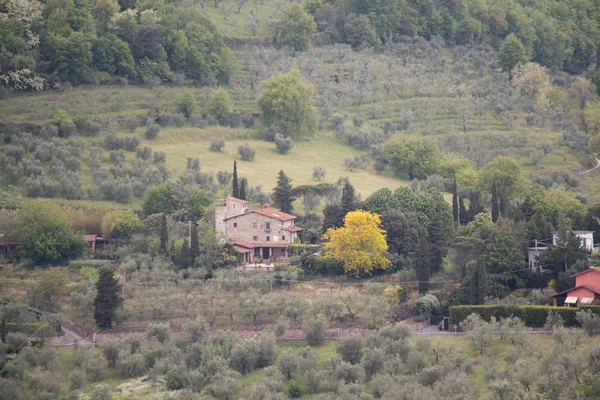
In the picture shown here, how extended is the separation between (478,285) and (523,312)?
3.87 meters

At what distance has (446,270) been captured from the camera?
83.5 metres

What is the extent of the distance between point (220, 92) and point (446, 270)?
4249 cm

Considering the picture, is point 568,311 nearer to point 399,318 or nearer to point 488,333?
point 488,333

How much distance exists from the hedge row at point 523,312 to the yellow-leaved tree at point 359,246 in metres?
10.3

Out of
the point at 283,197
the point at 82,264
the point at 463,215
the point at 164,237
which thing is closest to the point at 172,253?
the point at 164,237

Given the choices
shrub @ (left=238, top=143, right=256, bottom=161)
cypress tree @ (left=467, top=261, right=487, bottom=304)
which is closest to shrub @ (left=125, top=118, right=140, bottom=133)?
shrub @ (left=238, top=143, right=256, bottom=161)

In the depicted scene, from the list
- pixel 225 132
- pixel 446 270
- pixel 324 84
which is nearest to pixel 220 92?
pixel 225 132

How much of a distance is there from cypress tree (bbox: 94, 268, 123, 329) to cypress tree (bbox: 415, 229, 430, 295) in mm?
18938

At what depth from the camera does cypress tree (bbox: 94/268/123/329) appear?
77312 mm

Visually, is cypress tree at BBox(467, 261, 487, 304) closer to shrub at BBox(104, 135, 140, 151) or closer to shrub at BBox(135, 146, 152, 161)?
shrub at BBox(135, 146, 152, 161)

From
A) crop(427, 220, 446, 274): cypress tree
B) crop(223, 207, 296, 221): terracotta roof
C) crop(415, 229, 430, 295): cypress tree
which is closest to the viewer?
crop(415, 229, 430, 295): cypress tree

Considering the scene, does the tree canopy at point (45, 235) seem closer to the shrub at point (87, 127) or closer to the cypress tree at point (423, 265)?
the shrub at point (87, 127)

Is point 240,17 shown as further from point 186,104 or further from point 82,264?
point 82,264

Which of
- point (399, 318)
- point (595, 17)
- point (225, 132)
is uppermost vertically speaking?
point (595, 17)
